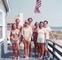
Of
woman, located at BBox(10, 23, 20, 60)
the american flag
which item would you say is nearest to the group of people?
woman, located at BBox(10, 23, 20, 60)

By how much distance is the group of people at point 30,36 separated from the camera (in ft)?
15.6

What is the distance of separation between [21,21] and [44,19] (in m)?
0.35

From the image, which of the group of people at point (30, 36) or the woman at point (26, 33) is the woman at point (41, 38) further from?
the woman at point (26, 33)

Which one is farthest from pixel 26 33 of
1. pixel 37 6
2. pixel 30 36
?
pixel 37 6

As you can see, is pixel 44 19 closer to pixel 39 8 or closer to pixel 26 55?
pixel 39 8

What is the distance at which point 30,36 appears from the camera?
4.76 meters

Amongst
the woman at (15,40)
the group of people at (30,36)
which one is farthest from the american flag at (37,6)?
the woman at (15,40)

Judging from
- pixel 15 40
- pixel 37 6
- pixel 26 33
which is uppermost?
pixel 37 6

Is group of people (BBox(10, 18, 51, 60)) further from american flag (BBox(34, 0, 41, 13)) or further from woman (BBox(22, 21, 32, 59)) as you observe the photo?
american flag (BBox(34, 0, 41, 13))

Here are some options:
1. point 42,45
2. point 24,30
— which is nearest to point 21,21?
point 24,30

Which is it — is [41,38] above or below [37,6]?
below

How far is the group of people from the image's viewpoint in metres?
4.76

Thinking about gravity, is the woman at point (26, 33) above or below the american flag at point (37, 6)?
below

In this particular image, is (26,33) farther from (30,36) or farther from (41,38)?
(41,38)
